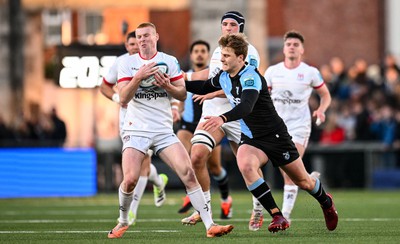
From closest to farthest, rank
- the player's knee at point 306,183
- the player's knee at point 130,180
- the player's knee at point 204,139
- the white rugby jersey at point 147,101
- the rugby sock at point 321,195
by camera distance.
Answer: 1. the player's knee at point 130,180
2. the white rugby jersey at point 147,101
3. the player's knee at point 306,183
4. the rugby sock at point 321,195
5. the player's knee at point 204,139

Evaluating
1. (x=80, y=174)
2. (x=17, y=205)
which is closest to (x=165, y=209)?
(x=17, y=205)

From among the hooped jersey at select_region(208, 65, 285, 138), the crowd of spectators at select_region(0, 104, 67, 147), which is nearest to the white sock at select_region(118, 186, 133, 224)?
the hooped jersey at select_region(208, 65, 285, 138)

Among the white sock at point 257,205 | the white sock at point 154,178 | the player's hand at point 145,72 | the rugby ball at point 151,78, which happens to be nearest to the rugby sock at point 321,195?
the white sock at point 257,205

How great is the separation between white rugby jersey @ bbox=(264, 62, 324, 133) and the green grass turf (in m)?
1.23

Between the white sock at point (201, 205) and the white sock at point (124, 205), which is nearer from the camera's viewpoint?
the white sock at point (201, 205)

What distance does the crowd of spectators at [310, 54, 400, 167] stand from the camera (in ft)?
86.7

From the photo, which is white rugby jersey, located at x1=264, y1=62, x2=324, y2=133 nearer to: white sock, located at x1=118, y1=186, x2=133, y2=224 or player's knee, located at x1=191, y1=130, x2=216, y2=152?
→ player's knee, located at x1=191, y1=130, x2=216, y2=152

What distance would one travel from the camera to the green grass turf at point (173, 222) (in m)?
13.5

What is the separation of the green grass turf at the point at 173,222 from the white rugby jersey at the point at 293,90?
1.23 m

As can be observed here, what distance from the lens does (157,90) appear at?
13.8 m

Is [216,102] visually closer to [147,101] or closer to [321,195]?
[147,101]

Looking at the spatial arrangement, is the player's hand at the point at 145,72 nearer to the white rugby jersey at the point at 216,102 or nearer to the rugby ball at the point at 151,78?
the rugby ball at the point at 151,78

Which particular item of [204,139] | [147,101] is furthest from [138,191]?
[147,101]

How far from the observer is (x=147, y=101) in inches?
545
